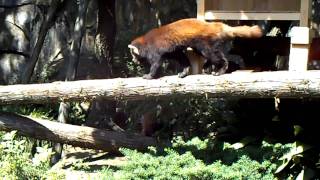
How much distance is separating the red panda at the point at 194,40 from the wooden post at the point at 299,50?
75cm

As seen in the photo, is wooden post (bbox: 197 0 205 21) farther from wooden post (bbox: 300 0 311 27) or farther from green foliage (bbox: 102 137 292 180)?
green foliage (bbox: 102 137 292 180)

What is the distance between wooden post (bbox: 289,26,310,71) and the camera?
523cm

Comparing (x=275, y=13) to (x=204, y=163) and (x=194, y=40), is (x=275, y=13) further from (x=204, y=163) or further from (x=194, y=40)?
(x=204, y=163)

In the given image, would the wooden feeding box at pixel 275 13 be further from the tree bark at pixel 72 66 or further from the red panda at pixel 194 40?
the tree bark at pixel 72 66

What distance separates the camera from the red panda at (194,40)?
19.4 feet

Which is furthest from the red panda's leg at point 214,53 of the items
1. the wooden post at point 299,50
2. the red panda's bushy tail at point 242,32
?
the wooden post at point 299,50

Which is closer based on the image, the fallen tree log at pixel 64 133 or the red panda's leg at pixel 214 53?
the red panda's leg at pixel 214 53

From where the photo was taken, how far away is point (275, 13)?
18.4ft

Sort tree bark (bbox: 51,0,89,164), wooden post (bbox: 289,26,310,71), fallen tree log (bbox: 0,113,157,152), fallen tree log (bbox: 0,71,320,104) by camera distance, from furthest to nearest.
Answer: tree bark (bbox: 51,0,89,164)
fallen tree log (bbox: 0,113,157,152)
wooden post (bbox: 289,26,310,71)
fallen tree log (bbox: 0,71,320,104)

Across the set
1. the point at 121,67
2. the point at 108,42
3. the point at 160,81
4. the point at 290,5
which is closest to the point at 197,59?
the point at 160,81

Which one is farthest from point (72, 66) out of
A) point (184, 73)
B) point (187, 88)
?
point (187, 88)

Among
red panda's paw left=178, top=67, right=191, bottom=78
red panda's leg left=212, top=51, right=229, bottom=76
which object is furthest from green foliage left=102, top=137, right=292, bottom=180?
red panda's leg left=212, top=51, right=229, bottom=76

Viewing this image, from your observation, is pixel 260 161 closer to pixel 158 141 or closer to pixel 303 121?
pixel 303 121

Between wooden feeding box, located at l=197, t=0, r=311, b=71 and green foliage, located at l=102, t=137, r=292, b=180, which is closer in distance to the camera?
wooden feeding box, located at l=197, t=0, r=311, b=71
